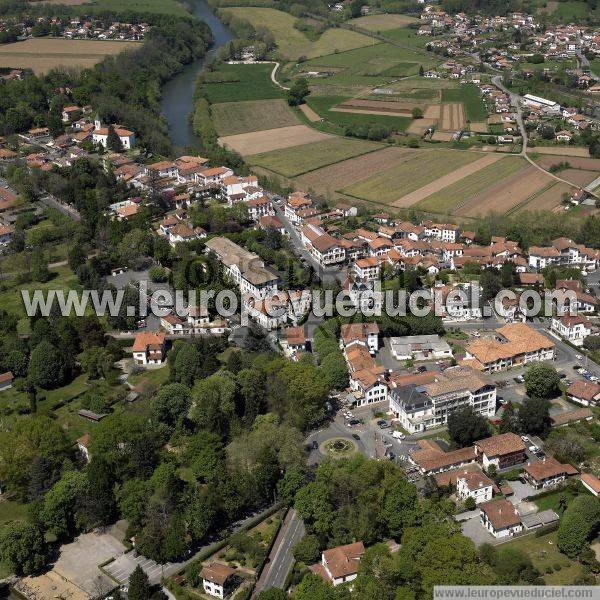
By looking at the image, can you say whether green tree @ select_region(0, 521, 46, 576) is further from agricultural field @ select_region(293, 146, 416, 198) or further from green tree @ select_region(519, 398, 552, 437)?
agricultural field @ select_region(293, 146, 416, 198)

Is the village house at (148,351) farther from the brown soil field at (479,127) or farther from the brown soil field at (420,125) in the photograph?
the brown soil field at (479,127)

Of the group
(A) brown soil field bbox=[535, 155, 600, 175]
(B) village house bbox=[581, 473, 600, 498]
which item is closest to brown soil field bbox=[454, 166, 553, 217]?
(A) brown soil field bbox=[535, 155, 600, 175]

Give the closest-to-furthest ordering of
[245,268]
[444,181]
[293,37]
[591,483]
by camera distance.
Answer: [591,483]
[245,268]
[444,181]
[293,37]

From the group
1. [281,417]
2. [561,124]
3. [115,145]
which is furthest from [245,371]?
[561,124]

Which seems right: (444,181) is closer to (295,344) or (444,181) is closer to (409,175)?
(409,175)

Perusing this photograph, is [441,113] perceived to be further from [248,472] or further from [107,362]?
[248,472]

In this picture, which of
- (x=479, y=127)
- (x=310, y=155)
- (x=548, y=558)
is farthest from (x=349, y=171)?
(x=548, y=558)
